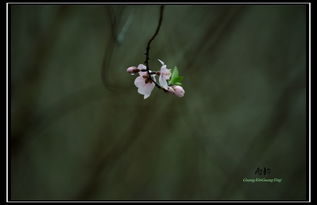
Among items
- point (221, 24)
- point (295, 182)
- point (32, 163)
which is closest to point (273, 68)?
point (221, 24)

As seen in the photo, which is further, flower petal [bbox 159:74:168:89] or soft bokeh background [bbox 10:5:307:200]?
soft bokeh background [bbox 10:5:307:200]

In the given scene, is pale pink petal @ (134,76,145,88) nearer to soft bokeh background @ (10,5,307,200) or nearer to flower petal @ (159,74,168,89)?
flower petal @ (159,74,168,89)

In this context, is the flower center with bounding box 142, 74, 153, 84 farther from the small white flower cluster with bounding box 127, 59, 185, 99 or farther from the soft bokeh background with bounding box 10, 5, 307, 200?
the soft bokeh background with bounding box 10, 5, 307, 200

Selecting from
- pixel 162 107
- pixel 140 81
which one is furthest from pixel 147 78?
pixel 162 107

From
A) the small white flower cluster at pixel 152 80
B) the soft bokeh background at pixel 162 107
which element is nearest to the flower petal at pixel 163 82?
the small white flower cluster at pixel 152 80

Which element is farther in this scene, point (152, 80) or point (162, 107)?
point (162, 107)

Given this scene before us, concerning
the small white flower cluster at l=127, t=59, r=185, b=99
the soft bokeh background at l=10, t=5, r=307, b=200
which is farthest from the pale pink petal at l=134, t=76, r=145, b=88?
the soft bokeh background at l=10, t=5, r=307, b=200

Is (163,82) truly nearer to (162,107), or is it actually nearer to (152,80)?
(152,80)

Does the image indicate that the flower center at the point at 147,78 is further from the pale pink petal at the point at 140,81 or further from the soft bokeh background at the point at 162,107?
the soft bokeh background at the point at 162,107
